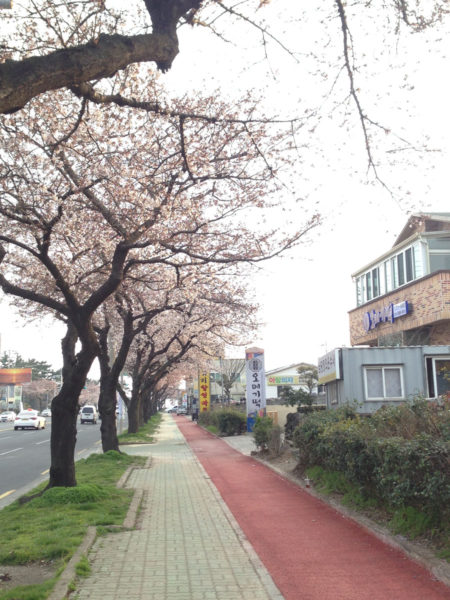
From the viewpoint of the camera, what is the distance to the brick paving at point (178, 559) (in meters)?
5.57

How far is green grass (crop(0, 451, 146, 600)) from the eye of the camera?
670 cm

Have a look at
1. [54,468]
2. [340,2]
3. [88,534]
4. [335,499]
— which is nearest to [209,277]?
[54,468]

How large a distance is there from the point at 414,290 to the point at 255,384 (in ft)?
28.0

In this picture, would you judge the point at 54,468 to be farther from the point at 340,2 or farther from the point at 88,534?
the point at 340,2

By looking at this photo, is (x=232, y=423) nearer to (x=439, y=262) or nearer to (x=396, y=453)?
(x=439, y=262)

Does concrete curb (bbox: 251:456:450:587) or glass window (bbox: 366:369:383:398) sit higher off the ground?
glass window (bbox: 366:369:383:398)

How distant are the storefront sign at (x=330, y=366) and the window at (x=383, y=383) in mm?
984

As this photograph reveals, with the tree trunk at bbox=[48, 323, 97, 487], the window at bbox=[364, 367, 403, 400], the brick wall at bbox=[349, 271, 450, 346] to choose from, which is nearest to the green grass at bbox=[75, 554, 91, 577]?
the tree trunk at bbox=[48, 323, 97, 487]

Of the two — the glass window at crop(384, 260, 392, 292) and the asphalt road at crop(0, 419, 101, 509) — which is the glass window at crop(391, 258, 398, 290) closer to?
the glass window at crop(384, 260, 392, 292)

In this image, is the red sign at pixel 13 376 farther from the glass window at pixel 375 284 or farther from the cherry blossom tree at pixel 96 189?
the cherry blossom tree at pixel 96 189

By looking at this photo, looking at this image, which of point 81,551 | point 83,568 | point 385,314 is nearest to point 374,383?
point 385,314

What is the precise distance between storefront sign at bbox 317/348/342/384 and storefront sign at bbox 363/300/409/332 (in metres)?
4.62

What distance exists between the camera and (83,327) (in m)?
11.5

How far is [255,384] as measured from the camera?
27.9 m
